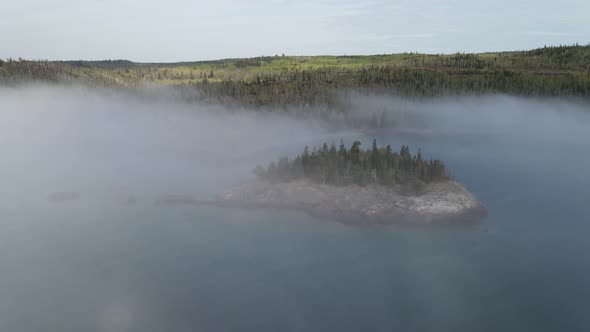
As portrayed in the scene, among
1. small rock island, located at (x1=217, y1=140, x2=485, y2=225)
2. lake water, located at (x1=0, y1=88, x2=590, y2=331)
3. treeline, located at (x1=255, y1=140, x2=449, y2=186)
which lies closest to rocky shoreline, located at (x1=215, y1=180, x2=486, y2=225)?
small rock island, located at (x1=217, y1=140, x2=485, y2=225)

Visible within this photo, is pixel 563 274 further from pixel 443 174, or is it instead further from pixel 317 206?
pixel 317 206

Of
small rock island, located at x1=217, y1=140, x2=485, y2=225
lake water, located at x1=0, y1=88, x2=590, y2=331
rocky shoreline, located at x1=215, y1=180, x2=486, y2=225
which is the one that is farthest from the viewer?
small rock island, located at x1=217, y1=140, x2=485, y2=225

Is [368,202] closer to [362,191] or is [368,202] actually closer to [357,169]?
[362,191]

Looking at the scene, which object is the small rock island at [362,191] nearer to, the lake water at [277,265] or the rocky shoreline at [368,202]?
the rocky shoreline at [368,202]

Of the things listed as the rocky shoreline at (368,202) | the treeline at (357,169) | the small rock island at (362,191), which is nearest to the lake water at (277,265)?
the rocky shoreline at (368,202)

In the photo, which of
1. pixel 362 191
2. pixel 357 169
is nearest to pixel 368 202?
pixel 362 191

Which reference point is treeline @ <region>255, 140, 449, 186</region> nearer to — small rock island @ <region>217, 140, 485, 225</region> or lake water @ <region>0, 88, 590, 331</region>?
small rock island @ <region>217, 140, 485, 225</region>

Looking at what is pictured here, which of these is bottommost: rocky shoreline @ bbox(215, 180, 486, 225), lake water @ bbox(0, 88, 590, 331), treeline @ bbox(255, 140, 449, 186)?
lake water @ bbox(0, 88, 590, 331)
